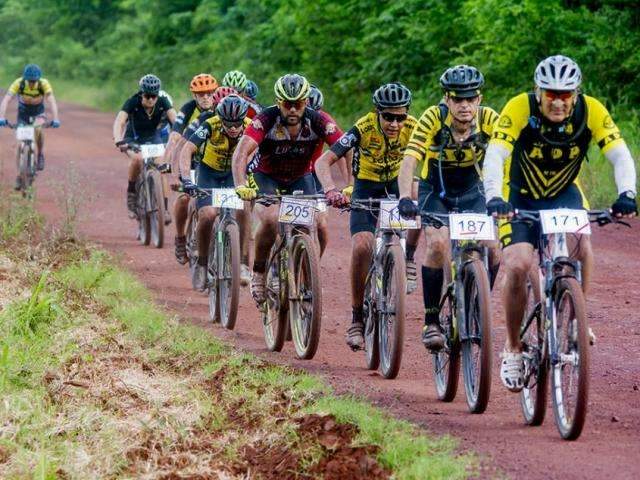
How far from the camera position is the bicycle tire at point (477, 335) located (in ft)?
24.3

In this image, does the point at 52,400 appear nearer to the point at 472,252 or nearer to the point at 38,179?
the point at 472,252

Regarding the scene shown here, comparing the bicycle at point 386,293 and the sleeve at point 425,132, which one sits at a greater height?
the sleeve at point 425,132

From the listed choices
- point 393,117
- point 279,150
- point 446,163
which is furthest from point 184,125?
point 446,163

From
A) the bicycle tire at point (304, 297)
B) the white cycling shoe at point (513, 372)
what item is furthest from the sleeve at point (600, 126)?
the bicycle tire at point (304, 297)

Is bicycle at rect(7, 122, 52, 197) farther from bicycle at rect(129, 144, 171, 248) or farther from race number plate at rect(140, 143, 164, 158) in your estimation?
race number plate at rect(140, 143, 164, 158)

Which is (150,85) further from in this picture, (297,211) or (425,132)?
(425,132)

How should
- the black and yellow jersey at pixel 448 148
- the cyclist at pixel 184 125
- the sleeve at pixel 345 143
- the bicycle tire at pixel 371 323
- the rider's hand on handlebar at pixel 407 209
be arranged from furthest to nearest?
the cyclist at pixel 184 125, the sleeve at pixel 345 143, the bicycle tire at pixel 371 323, the black and yellow jersey at pixel 448 148, the rider's hand on handlebar at pixel 407 209

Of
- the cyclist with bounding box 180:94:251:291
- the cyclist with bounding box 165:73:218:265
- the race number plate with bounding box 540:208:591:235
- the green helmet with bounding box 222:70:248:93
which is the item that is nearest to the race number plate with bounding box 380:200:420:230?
the race number plate with bounding box 540:208:591:235

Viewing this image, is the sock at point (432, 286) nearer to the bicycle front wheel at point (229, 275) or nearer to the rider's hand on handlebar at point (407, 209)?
the rider's hand on handlebar at point (407, 209)

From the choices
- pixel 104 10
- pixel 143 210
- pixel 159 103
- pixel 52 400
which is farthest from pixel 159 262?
pixel 104 10

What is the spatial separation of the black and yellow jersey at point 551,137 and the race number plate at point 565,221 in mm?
550

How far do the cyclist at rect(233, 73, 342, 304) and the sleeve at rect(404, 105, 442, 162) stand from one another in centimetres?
146

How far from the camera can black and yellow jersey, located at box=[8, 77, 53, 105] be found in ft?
66.3

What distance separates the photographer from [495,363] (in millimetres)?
9336
